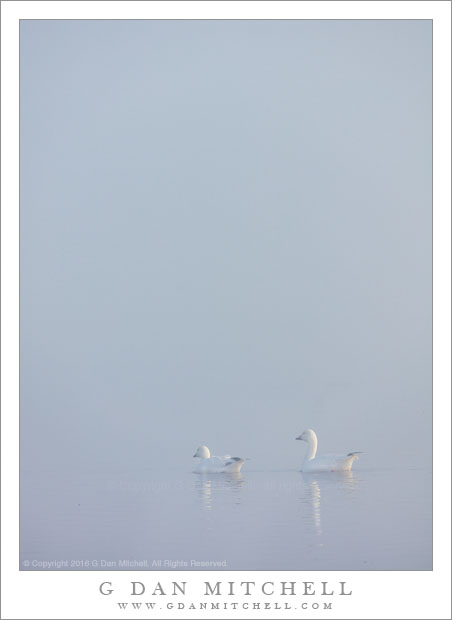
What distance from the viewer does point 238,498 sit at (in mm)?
13656

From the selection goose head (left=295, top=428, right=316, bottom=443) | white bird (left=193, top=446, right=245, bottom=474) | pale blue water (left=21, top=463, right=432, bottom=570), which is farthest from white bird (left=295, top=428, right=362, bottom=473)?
goose head (left=295, top=428, right=316, bottom=443)

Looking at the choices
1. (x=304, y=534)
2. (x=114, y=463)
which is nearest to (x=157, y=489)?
(x=114, y=463)

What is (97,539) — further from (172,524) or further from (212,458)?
(212,458)

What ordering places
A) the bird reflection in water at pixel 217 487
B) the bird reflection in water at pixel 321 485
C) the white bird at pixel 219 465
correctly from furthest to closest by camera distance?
1. the white bird at pixel 219 465
2. the bird reflection in water at pixel 217 487
3. the bird reflection in water at pixel 321 485

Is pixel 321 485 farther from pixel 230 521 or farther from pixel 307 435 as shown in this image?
pixel 230 521

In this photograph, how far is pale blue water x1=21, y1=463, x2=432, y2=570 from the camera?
36.1 feet

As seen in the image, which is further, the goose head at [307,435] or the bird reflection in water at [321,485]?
the goose head at [307,435]

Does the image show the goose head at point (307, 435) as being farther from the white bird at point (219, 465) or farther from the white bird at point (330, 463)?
the white bird at point (219, 465)

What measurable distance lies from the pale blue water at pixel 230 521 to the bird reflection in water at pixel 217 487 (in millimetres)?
11

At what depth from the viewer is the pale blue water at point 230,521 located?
1099 cm

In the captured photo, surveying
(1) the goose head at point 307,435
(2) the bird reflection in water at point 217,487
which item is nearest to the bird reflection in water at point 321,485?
(2) the bird reflection in water at point 217,487

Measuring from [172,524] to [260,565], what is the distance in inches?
63.4

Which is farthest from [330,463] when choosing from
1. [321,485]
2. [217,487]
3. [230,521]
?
[230,521]

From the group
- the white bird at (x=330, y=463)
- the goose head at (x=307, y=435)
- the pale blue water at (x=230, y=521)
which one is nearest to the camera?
the pale blue water at (x=230, y=521)
